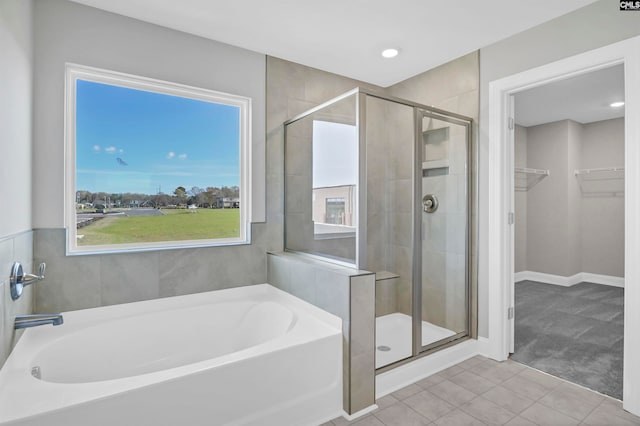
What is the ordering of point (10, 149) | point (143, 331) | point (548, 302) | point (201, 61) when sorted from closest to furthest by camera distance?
point (10, 149) < point (143, 331) < point (201, 61) < point (548, 302)

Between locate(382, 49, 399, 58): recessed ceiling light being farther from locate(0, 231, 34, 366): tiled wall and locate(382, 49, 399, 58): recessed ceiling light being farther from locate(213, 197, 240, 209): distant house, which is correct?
locate(0, 231, 34, 366): tiled wall

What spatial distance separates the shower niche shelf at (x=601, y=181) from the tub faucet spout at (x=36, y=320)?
20.4 feet

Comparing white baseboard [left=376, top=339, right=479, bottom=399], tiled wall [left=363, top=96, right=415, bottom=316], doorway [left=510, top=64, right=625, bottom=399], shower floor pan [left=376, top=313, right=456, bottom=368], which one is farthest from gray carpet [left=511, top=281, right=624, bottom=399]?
tiled wall [left=363, top=96, right=415, bottom=316]

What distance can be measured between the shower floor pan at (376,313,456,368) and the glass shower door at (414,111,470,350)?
1 centimetres

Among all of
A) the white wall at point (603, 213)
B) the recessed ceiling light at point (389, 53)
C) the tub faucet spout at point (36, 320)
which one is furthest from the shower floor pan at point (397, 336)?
the white wall at point (603, 213)

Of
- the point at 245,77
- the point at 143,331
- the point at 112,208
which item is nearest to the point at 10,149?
the point at 112,208

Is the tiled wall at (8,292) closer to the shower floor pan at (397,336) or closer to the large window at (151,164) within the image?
the large window at (151,164)

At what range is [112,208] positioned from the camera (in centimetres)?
237

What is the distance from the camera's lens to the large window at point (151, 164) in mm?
2258

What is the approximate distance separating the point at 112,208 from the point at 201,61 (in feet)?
4.22

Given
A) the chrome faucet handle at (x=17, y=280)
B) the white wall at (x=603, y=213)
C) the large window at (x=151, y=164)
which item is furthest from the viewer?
the white wall at (x=603, y=213)

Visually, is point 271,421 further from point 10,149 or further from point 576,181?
point 576,181

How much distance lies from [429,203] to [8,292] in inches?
106

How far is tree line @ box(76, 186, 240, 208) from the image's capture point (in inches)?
90.8
